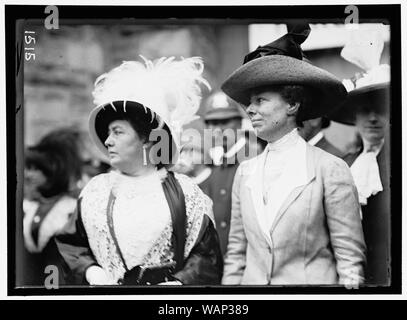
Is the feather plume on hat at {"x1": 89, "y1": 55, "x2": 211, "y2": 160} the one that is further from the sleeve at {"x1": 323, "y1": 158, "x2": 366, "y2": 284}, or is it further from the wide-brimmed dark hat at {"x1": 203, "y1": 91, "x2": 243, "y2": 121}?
the sleeve at {"x1": 323, "y1": 158, "x2": 366, "y2": 284}

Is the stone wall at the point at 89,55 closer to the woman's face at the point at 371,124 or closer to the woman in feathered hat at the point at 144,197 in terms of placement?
the woman in feathered hat at the point at 144,197

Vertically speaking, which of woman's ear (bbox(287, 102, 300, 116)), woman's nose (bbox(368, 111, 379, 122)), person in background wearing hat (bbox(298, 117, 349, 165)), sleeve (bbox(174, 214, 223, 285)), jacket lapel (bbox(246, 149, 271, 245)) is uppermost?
woman's ear (bbox(287, 102, 300, 116))

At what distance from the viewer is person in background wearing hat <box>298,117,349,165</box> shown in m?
4.91

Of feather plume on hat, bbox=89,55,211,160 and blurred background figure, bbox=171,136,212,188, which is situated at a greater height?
feather plume on hat, bbox=89,55,211,160

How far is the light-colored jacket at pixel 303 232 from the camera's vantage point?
4832 millimetres

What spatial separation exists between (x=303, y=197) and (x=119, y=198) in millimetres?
1178

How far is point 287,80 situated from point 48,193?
66.8 inches

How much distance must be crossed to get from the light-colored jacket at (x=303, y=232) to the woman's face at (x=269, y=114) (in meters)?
0.17

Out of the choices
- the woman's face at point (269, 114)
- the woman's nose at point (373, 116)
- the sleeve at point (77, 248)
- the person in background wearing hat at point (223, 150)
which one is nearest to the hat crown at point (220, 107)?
the person in background wearing hat at point (223, 150)

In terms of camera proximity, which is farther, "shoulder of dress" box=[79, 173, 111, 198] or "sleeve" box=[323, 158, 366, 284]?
"shoulder of dress" box=[79, 173, 111, 198]

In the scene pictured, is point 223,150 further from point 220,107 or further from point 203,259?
point 203,259

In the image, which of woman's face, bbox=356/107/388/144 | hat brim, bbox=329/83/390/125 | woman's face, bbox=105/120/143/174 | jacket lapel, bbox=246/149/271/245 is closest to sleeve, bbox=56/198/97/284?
woman's face, bbox=105/120/143/174

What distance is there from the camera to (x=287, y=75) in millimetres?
4852
